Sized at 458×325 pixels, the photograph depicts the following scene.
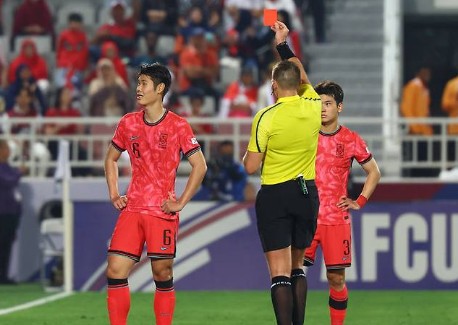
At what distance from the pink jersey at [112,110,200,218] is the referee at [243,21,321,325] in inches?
26.0

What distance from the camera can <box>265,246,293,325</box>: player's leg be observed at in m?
11.6

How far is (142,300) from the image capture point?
1703 centimetres

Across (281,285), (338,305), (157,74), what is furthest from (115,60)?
(281,285)

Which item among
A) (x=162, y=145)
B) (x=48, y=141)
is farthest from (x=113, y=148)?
(x=48, y=141)

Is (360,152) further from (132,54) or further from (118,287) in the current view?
(132,54)

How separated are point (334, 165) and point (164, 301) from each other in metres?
1.80

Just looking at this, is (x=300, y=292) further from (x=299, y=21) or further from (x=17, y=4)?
(x=17, y=4)

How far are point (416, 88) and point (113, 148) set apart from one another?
1225 cm

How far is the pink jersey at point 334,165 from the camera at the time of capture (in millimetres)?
12703

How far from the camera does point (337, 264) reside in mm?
12727

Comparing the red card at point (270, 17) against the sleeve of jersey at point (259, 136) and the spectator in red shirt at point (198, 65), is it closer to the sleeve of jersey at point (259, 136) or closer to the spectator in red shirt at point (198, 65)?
the sleeve of jersey at point (259, 136)

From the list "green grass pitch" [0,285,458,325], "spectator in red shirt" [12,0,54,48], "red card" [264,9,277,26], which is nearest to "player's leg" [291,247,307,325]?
"red card" [264,9,277,26]

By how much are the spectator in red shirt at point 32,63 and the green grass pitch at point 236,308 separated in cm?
570

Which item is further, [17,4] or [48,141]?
[17,4]
